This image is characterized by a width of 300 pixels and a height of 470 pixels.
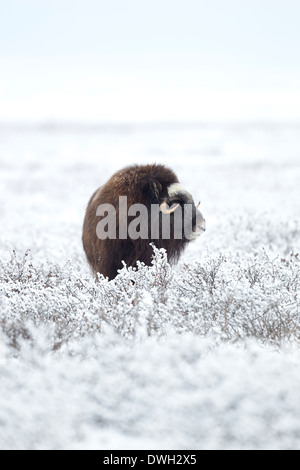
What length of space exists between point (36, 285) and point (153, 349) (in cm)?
170

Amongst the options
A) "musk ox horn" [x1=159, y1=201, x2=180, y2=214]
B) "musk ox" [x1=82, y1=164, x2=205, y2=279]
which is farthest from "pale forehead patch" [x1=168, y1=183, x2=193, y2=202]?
"musk ox horn" [x1=159, y1=201, x2=180, y2=214]

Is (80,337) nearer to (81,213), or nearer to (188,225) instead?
(188,225)

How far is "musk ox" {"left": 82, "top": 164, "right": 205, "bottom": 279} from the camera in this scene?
5227mm

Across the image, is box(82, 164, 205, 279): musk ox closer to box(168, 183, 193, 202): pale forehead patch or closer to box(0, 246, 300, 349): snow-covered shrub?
box(168, 183, 193, 202): pale forehead patch

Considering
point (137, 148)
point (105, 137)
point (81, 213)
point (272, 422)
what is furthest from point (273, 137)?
point (272, 422)

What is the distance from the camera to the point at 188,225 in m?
5.51

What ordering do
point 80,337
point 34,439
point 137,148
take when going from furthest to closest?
point 137,148
point 80,337
point 34,439

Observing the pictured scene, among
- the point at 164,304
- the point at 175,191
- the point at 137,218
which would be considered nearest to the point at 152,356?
the point at 164,304

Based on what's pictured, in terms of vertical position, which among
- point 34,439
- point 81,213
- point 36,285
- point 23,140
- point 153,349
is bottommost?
point 34,439

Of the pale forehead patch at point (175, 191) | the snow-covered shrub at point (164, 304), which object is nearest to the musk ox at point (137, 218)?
the pale forehead patch at point (175, 191)

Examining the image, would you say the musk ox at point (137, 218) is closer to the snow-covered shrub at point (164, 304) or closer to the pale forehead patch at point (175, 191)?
the pale forehead patch at point (175, 191)

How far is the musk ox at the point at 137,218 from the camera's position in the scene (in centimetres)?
523

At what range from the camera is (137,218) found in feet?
17.1

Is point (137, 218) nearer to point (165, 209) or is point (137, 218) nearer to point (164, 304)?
point (165, 209)
